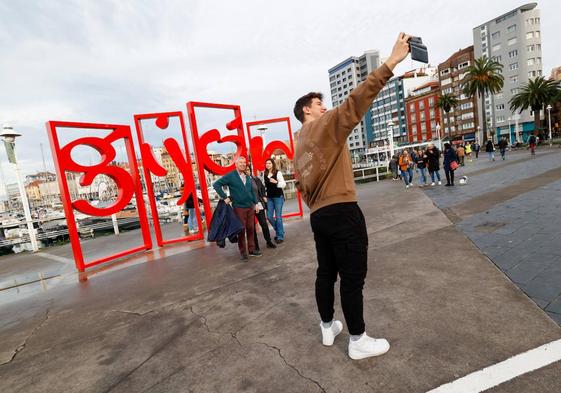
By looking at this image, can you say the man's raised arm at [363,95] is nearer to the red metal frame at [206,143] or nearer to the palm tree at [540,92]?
the red metal frame at [206,143]

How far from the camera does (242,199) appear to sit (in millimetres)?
5484

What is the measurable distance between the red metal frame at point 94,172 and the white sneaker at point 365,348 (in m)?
5.95

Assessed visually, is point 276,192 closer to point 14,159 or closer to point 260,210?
point 260,210

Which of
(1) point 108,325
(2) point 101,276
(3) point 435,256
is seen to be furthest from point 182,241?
(3) point 435,256

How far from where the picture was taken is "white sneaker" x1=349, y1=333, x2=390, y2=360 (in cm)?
228

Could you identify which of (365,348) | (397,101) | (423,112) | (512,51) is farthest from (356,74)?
(365,348)

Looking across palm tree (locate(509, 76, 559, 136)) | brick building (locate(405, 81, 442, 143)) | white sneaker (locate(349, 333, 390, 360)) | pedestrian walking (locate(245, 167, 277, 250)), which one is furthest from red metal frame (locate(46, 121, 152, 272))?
brick building (locate(405, 81, 442, 143))

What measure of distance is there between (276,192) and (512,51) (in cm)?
7382

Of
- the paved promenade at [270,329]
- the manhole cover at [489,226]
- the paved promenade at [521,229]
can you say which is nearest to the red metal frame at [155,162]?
the paved promenade at [270,329]

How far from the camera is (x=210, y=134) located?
770cm

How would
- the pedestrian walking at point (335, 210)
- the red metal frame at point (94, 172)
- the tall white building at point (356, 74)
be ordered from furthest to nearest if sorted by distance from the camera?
the tall white building at point (356, 74), the red metal frame at point (94, 172), the pedestrian walking at point (335, 210)

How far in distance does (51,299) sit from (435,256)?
5770 millimetres

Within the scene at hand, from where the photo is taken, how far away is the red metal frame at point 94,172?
6004 mm

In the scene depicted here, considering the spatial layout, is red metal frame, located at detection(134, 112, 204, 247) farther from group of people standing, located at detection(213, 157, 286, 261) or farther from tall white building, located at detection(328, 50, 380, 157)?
tall white building, located at detection(328, 50, 380, 157)
